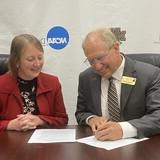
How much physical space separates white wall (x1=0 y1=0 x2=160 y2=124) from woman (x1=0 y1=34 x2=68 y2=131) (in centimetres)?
104

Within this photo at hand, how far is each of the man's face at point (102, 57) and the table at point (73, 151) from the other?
1.94ft

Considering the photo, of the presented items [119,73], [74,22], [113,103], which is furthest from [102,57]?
[74,22]

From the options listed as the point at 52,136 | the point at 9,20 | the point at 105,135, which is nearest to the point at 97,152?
the point at 105,135

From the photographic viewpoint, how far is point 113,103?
7.81 feet

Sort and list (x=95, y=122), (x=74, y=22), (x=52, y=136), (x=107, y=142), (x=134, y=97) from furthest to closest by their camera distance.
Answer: (x=74, y=22) < (x=134, y=97) < (x=95, y=122) < (x=52, y=136) < (x=107, y=142)

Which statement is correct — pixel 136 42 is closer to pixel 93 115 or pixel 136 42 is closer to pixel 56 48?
pixel 56 48

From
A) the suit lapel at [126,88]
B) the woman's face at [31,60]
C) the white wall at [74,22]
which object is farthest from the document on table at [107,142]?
the white wall at [74,22]

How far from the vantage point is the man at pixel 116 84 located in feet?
7.41

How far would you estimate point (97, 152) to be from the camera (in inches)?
67.6

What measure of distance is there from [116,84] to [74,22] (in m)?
1.35

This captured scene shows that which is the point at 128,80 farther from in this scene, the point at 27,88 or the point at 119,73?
the point at 27,88

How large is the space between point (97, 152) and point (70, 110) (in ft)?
6.57

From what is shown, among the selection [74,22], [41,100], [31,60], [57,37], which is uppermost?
[74,22]

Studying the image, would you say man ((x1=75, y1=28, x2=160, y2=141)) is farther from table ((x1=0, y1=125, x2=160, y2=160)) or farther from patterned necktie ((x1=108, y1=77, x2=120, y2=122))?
table ((x1=0, y1=125, x2=160, y2=160))
